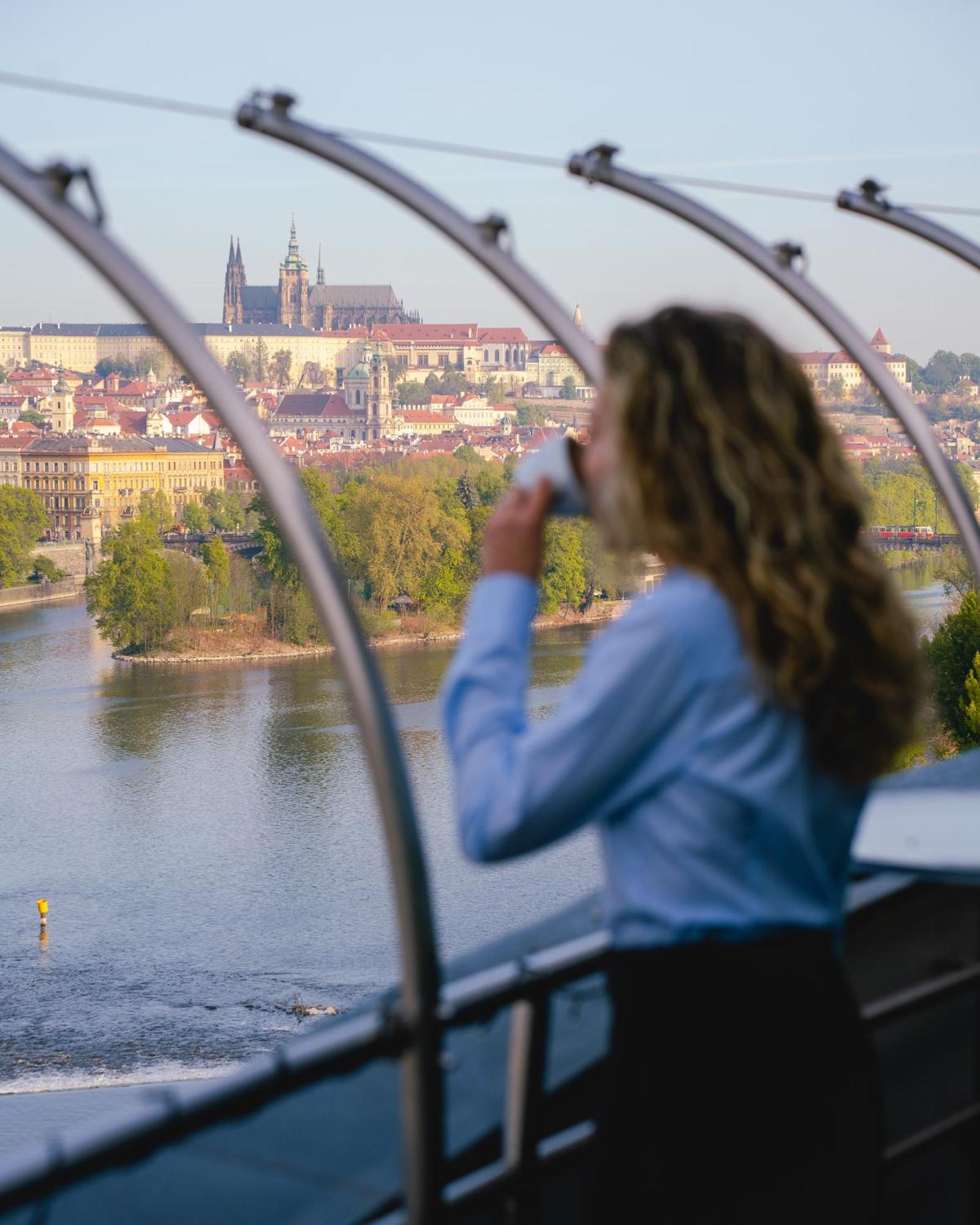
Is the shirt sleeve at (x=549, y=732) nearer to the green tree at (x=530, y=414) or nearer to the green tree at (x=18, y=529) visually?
the green tree at (x=18, y=529)

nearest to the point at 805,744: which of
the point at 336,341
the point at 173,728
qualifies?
the point at 173,728

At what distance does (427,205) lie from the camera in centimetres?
119

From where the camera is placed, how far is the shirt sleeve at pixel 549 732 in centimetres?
58

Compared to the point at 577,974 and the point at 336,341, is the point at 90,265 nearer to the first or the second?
the point at 577,974

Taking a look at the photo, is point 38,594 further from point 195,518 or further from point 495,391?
point 495,391

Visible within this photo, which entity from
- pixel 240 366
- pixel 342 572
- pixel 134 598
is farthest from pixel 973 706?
pixel 240 366

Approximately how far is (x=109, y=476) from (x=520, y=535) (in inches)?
1537

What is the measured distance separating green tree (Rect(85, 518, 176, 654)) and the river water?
2.54 m

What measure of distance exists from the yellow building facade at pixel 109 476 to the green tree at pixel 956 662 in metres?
23.4

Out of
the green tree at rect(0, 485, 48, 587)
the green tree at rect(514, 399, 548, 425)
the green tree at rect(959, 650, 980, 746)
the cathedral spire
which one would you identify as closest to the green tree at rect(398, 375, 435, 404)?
the green tree at rect(514, 399, 548, 425)

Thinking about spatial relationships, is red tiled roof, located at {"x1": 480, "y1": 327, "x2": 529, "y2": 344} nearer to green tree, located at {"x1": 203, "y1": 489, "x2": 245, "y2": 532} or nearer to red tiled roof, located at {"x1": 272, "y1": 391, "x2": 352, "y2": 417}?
red tiled roof, located at {"x1": 272, "y1": 391, "x2": 352, "y2": 417}

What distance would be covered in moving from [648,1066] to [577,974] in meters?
0.16

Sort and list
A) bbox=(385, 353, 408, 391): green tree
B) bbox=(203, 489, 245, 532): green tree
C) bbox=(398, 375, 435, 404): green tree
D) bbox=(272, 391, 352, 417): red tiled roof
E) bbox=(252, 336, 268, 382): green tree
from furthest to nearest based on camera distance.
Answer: bbox=(252, 336, 268, 382): green tree < bbox=(398, 375, 435, 404): green tree < bbox=(385, 353, 408, 391): green tree < bbox=(272, 391, 352, 417): red tiled roof < bbox=(203, 489, 245, 532): green tree

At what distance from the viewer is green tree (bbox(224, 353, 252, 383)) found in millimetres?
62688
